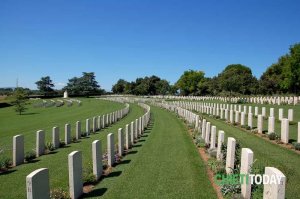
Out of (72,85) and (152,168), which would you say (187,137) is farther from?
(72,85)

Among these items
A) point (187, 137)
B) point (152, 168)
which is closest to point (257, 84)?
point (187, 137)

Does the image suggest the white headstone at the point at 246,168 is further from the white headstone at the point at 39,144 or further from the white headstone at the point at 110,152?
the white headstone at the point at 39,144

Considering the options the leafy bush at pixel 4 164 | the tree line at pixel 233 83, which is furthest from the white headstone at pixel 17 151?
the tree line at pixel 233 83

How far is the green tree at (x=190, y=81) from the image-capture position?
344ft

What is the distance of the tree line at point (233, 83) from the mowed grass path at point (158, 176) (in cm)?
3590

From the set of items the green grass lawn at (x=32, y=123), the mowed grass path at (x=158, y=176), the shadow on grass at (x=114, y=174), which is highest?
the mowed grass path at (x=158, y=176)

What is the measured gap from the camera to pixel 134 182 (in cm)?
898

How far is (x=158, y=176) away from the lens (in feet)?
31.2

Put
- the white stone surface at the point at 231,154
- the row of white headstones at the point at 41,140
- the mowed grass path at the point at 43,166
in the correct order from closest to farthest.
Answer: the mowed grass path at the point at 43,166
the white stone surface at the point at 231,154
the row of white headstones at the point at 41,140

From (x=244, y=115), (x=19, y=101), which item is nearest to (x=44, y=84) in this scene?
(x=19, y=101)

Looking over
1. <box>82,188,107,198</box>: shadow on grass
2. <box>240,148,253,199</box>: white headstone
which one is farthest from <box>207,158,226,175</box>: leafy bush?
<box>82,188,107,198</box>: shadow on grass

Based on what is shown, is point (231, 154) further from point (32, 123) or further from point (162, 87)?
point (162, 87)

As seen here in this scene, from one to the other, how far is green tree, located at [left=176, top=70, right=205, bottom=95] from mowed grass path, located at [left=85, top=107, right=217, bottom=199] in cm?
9161

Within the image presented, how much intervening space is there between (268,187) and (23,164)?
900 cm
